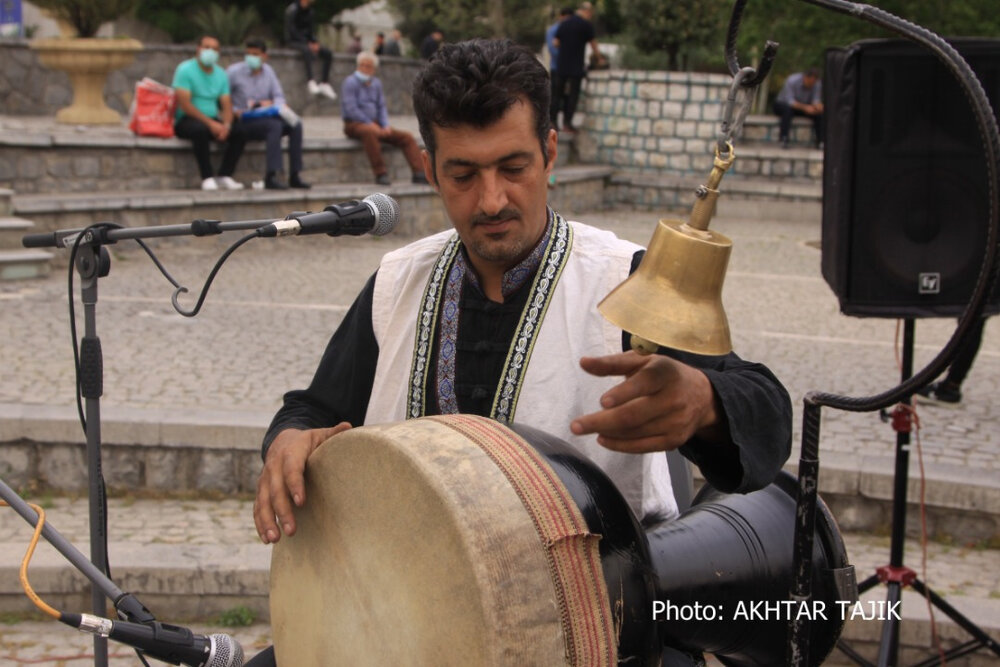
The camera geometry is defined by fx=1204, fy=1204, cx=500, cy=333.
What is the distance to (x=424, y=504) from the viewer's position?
1.72m

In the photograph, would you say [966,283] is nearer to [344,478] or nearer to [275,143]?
[344,478]

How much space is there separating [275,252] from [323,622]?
8.60 meters

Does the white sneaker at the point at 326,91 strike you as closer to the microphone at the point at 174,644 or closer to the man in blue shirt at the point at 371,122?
the man in blue shirt at the point at 371,122

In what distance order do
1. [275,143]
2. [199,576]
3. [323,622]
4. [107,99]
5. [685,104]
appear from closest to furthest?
1. [323,622]
2. [199,576]
3. [275,143]
4. [685,104]
5. [107,99]

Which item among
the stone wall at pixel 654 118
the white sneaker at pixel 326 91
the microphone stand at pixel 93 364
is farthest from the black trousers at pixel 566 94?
the microphone stand at pixel 93 364

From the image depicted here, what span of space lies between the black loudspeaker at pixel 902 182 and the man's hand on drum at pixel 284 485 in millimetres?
2041

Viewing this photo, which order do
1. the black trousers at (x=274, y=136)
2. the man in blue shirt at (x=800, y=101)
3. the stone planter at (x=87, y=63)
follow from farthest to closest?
the man in blue shirt at (x=800, y=101) < the stone planter at (x=87, y=63) < the black trousers at (x=274, y=136)

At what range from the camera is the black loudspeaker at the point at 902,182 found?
3.47 meters

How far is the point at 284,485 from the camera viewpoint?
6.66ft

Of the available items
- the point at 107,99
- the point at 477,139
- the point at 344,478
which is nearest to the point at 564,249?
the point at 477,139

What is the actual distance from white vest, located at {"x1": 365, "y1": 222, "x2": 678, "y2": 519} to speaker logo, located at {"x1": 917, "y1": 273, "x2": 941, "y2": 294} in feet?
5.20

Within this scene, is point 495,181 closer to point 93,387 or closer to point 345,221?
point 345,221

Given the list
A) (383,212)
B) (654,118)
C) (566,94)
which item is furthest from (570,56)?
(383,212)

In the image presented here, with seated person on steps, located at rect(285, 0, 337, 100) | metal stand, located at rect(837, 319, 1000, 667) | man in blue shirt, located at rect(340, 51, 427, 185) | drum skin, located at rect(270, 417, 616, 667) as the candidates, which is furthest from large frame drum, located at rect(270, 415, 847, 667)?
seated person on steps, located at rect(285, 0, 337, 100)
